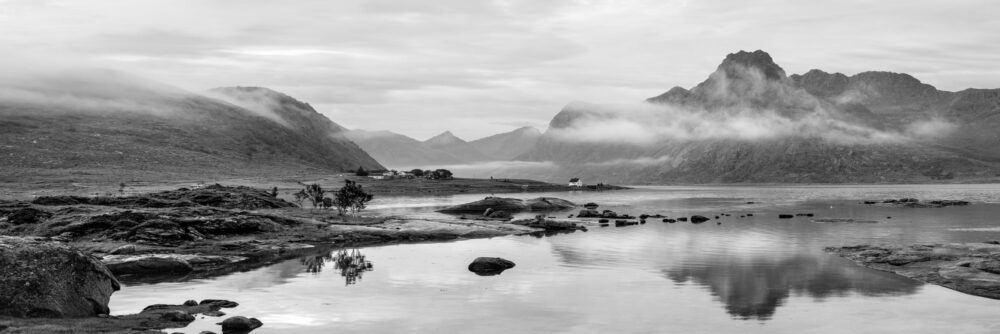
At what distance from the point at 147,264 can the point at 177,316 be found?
86.2 feet

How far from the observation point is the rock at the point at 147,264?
65312 millimetres

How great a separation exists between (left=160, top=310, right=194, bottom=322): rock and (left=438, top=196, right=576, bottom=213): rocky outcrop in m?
114

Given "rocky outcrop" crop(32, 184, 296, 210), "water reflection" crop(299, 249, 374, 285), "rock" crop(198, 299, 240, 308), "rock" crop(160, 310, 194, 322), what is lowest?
"water reflection" crop(299, 249, 374, 285)

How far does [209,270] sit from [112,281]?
19.4 metres

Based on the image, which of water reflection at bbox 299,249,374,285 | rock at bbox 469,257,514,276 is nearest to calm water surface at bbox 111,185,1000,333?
water reflection at bbox 299,249,374,285

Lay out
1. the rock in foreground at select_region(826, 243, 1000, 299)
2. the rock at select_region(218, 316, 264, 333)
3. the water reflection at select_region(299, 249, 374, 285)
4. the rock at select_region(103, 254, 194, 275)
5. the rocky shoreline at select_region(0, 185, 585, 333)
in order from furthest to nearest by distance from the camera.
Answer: the water reflection at select_region(299, 249, 374, 285) < the rock at select_region(103, 254, 194, 275) < the rock in foreground at select_region(826, 243, 1000, 299) < the rock at select_region(218, 316, 264, 333) < the rocky shoreline at select_region(0, 185, 585, 333)

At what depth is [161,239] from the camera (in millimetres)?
81750

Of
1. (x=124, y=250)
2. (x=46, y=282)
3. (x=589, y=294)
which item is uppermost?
(x=46, y=282)

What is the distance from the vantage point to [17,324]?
3769 cm

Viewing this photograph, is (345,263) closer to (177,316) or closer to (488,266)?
(488,266)

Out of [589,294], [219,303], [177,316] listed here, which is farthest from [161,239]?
[589,294]

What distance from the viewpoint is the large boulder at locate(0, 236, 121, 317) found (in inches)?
1594

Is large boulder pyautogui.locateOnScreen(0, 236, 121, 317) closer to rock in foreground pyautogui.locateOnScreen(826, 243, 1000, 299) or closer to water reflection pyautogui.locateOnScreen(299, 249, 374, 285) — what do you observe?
water reflection pyautogui.locateOnScreen(299, 249, 374, 285)

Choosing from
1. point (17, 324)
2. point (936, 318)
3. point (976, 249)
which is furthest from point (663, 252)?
point (17, 324)
